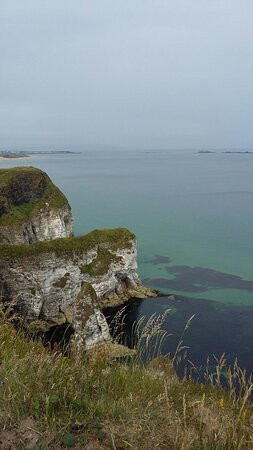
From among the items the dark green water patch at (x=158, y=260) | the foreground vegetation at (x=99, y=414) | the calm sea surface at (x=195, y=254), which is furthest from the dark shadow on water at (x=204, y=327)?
the foreground vegetation at (x=99, y=414)

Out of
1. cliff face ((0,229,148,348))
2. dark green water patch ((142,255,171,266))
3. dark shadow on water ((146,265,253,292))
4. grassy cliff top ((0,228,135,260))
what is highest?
grassy cliff top ((0,228,135,260))

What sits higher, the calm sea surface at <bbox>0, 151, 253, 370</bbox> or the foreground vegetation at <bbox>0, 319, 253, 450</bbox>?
the foreground vegetation at <bbox>0, 319, 253, 450</bbox>

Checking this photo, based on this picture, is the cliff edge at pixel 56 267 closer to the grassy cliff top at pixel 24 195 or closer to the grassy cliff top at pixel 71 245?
the grassy cliff top at pixel 71 245

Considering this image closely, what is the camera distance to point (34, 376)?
15.7 ft

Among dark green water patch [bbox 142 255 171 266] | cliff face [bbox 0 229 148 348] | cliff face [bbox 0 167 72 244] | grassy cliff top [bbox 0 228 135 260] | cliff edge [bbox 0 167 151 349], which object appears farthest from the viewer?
dark green water patch [bbox 142 255 171 266]

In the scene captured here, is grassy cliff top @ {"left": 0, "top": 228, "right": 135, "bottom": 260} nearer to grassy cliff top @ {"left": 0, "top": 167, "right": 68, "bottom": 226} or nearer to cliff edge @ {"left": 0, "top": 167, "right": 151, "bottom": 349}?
cliff edge @ {"left": 0, "top": 167, "right": 151, "bottom": 349}

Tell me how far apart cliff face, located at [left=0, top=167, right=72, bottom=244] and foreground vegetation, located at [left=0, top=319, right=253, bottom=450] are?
41.1m

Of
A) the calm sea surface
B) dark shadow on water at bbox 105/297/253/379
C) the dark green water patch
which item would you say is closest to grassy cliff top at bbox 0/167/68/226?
the dark green water patch

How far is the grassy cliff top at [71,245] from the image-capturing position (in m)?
33.5

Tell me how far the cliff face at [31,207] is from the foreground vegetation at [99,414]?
4114cm

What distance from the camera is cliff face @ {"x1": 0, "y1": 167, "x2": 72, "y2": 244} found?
46469 mm

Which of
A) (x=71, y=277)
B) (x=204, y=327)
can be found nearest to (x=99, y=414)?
(x=204, y=327)

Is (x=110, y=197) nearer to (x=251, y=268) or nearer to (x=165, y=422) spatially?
(x=251, y=268)

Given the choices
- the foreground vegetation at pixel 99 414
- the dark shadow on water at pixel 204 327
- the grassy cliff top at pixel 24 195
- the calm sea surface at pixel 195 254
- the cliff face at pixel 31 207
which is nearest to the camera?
the foreground vegetation at pixel 99 414
